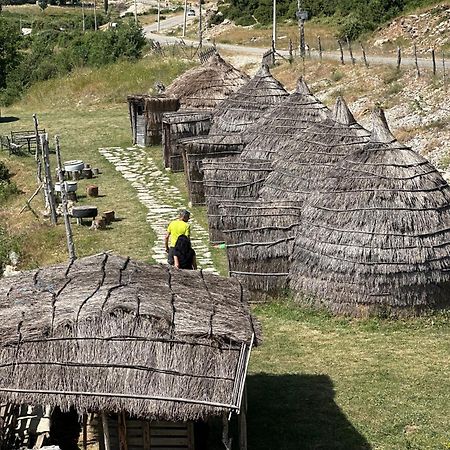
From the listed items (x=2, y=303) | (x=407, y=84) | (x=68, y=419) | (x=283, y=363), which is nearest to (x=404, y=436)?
(x=283, y=363)

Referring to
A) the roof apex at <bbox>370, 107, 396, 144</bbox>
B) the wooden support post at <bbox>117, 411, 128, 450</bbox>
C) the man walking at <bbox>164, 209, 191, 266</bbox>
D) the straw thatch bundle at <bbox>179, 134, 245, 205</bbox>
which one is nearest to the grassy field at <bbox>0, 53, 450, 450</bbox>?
the straw thatch bundle at <bbox>179, 134, 245, 205</bbox>

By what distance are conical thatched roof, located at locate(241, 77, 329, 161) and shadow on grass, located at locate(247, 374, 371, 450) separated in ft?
31.4

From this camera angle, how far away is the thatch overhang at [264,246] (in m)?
18.2

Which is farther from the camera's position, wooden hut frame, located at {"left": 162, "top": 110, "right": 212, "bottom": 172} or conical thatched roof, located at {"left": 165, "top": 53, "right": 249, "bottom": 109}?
conical thatched roof, located at {"left": 165, "top": 53, "right": 249, "bottom": 109}

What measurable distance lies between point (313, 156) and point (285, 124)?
3.59 meters

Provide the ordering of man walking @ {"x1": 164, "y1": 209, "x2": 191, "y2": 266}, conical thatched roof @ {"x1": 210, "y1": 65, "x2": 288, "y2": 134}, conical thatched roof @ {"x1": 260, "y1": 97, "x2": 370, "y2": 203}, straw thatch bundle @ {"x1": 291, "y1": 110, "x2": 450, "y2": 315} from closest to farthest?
straw thatch bundle @ {"x1": 291, "y1": 110, "x2": 450, "y2": 315}
man walking @ {"x1": 164, "y1": 209, "x2": 191, "y2": 266}
conical thatched roof @ {"x1": 260, "y1": 97, "x2": 370, "y2": 203}
conical thatched roof @ {"x1": 210, "y1": 65, "x2": 288, "y2": 134}

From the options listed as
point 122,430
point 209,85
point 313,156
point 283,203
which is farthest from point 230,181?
point 209,85

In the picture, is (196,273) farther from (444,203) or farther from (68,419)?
(444,203)

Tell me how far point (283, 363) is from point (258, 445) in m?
3.13

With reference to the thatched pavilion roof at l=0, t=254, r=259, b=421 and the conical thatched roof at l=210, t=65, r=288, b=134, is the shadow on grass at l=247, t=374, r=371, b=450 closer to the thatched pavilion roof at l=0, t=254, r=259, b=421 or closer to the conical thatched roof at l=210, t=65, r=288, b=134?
the thatched pavilion roof at l=0, t=254, r=259, b=421

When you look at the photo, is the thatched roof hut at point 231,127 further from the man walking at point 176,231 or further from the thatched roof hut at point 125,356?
the thatched roof hut at point 125,356

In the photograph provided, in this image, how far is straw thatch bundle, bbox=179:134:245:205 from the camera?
26.1 meters

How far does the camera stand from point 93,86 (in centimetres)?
4784

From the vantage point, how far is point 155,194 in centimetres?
2783
